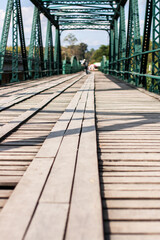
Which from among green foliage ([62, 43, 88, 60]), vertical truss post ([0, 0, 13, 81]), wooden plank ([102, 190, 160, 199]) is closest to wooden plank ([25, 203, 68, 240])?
wooden plank ([102, 190, 160, 199])

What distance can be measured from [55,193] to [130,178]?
596mm

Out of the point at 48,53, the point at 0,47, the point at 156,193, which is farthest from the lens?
the point at 48,53

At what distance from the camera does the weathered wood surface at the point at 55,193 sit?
3.94 ft

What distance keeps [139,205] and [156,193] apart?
20cm

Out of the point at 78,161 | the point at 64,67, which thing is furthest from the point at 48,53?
the point at 78,161

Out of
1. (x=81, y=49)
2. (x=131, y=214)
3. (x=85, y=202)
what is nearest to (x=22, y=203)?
(x=85, y=202)

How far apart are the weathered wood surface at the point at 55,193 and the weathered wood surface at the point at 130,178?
0.10m

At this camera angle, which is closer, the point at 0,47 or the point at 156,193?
the point at 156,193

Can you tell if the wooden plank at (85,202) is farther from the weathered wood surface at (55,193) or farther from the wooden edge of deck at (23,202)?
the wooden edge of deck at (23,202)

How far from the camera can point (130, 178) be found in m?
1.82

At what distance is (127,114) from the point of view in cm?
414

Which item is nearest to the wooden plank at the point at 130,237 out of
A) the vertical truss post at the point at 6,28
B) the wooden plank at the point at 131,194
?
the wooden plank at the point at 131,194

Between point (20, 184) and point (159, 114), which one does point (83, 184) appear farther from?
point (159, 114)

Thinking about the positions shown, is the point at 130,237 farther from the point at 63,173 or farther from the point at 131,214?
the point at 63,173
